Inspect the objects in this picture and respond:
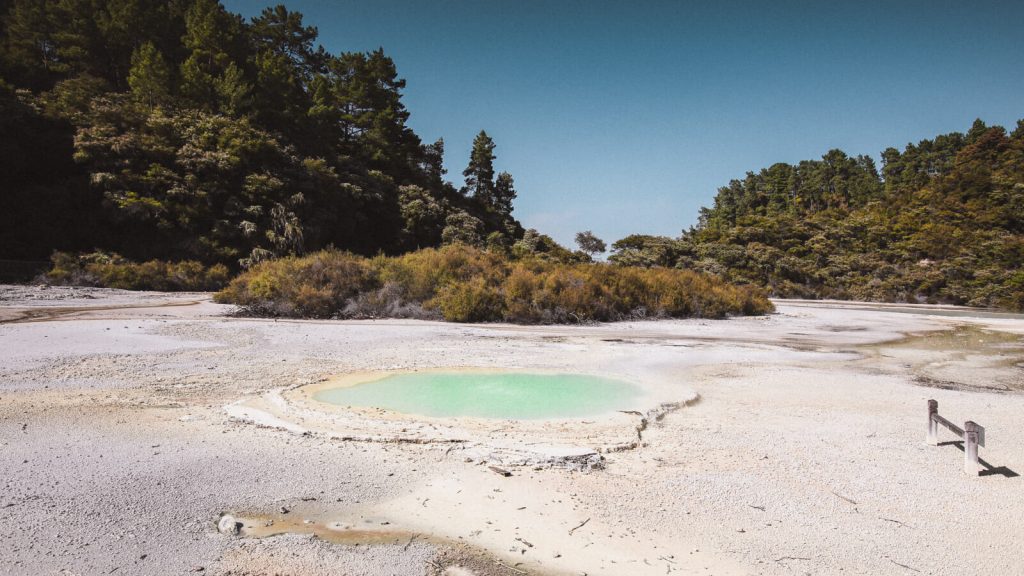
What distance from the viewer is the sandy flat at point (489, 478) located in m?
2.89

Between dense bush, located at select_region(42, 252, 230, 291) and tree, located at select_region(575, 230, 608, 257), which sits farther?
tree, located at select_region(575, 230, 608, 257)

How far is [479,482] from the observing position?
3.80m

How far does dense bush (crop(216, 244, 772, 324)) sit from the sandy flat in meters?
6.53

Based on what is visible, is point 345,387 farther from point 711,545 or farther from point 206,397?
point 711,545

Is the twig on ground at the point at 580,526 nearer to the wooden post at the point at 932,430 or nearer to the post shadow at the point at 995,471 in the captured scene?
the post shadow at the point at 995,471

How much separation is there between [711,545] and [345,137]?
41.8 meters

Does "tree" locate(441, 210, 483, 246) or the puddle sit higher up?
"tree" locate(441, 210, 483, 246)

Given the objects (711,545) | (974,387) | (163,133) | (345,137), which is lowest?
(711,545)

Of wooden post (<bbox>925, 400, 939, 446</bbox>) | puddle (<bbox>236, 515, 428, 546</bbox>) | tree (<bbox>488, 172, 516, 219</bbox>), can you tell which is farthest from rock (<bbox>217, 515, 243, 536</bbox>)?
tree (<bbox>488, 172, 516, 219</bbox>)

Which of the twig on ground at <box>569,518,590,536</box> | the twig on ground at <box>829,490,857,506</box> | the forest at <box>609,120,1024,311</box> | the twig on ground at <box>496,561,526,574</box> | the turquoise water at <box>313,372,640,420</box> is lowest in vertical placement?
the twig on ground at <box>496,561,526,574</box>

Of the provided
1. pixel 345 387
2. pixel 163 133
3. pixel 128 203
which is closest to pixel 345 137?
pixel 163 133

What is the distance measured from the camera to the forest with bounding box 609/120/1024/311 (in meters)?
27.0

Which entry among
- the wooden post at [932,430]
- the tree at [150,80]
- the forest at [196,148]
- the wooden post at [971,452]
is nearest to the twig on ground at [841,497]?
the wooden post at [971,452]

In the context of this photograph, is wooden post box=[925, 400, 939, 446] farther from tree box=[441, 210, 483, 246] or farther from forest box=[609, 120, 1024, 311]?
tree box=[441, 210, 483, 246]
